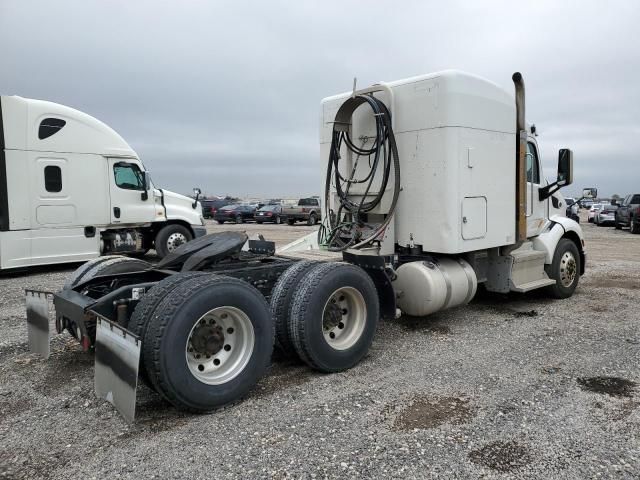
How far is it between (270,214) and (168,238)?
20114mm

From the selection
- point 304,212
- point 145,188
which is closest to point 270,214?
point 304,212

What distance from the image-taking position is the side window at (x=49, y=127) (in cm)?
1044

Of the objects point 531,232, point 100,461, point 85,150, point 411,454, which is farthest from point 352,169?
Result: point 85,150

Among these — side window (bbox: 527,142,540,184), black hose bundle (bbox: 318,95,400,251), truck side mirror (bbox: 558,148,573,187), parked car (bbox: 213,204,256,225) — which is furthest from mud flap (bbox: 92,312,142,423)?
parked car (bbox: 213,204,256,225)

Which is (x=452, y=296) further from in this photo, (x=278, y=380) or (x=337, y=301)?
(x=278, y=380)

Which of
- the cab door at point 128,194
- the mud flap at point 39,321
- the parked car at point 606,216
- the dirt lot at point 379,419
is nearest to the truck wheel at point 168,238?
the cab door at point 128,194

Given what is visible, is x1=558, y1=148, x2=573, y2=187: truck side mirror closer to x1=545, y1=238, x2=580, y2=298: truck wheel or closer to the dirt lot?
x1=545, y1=238, x2=580, y2=298: truck wheel

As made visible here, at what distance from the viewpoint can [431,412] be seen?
3.88 metres

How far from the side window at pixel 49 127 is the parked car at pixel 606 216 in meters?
27.4

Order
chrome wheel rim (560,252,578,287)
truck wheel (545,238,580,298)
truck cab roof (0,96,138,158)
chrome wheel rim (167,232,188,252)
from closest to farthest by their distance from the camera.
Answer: truck wheel (545,238,580,298) → chrome wheel rim (560,252,578,287) → truck cab roof (0,96,138,158) → chrome wheel rim (167,232,188,252)

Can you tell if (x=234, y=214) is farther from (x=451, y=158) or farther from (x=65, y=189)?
(x=451, y=158)

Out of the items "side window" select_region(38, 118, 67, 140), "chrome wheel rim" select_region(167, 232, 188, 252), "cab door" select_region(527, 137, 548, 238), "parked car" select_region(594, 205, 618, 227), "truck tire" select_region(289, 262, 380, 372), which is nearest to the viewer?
"truck tire" select_region(289, 262, 380, 372)

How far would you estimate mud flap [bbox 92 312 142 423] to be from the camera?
3326 millimetres

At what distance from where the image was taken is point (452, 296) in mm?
6105
